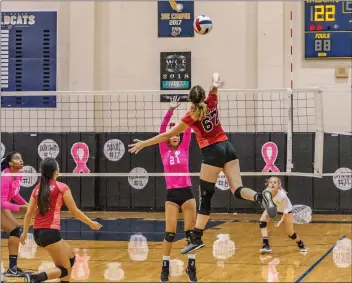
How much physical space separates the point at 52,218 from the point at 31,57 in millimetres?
10690

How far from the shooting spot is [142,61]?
655 inches

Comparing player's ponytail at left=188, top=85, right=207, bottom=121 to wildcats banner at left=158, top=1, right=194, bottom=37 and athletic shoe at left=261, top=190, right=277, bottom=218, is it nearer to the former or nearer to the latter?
athletic shoe at left=261, top=190, right=277, bottom=218

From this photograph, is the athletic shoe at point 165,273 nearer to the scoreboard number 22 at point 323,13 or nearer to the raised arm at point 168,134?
the raised arm at point 168,134

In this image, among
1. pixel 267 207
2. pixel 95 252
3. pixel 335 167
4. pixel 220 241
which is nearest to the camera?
pixel 267 207

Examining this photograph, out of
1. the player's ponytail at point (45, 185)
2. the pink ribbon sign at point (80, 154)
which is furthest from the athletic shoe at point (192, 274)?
the pink ribbon sign at point (80, 154)

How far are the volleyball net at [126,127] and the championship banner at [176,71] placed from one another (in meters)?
0.31

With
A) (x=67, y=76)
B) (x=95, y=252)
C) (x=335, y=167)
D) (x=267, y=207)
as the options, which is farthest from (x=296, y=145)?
(x=267, y=207)

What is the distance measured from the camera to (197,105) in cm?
705

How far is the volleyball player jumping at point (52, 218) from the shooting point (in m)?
6.66

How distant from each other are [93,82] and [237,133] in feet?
12.2

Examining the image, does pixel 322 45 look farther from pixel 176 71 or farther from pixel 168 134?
pixel 168 134

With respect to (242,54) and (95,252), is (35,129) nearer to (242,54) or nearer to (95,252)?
(242,54)

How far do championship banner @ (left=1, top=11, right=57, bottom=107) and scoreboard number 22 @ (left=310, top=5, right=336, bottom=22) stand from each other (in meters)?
6.26

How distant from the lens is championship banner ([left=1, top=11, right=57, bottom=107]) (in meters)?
16.8
